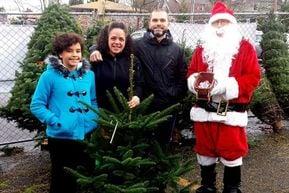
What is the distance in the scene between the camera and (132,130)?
12.5 feet

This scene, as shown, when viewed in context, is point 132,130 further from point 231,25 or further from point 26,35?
point 26,35

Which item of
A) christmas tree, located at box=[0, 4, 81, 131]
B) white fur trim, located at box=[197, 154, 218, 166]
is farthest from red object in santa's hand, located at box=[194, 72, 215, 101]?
christmas tree, located at box=[0, 4, 81, 131]

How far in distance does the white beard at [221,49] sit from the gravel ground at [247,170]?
1.40 m

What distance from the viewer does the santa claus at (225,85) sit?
4621mm

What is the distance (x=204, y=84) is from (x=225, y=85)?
0.68 feet

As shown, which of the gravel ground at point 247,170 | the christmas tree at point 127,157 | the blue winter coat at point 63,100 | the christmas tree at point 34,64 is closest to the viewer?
the christmas tree at point 127,157

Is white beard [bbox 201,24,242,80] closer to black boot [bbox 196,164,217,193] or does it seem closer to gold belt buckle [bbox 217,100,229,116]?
gold belt buckle [bbox 217,100,229,116]

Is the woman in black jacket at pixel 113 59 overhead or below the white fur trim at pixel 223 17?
below

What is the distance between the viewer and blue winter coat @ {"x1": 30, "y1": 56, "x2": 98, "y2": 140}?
4.05 m

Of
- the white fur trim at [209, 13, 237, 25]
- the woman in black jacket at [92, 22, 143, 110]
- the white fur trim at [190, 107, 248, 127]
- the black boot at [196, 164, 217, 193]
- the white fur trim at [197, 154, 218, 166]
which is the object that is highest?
the white fur trim at [209, 13, 237, 25]

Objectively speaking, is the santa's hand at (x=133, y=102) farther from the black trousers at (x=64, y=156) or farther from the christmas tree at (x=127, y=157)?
the black trousers at (x=64, y=156)

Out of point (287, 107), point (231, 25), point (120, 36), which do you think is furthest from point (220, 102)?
point (287, 107)

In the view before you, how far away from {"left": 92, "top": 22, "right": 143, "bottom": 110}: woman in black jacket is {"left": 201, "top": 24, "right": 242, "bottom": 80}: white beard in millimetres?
862

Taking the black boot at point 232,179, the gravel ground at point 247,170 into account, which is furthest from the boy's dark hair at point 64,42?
the black boot at point 232,179
